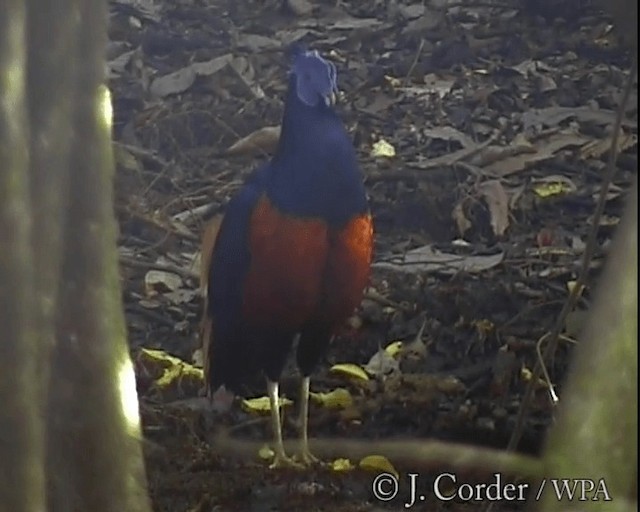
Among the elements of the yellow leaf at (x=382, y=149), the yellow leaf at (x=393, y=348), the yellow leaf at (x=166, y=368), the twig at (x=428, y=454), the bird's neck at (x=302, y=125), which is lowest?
the twig at (x=428, y=454)

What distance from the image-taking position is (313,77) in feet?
6.97

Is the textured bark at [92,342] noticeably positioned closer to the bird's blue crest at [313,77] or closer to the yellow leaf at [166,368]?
the yellow leaf at [166,368]

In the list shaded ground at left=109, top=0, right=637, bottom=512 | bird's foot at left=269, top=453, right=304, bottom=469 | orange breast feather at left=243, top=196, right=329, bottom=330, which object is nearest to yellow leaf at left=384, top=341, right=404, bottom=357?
shaded ground at left=109, top=0, right=637, bottom=512

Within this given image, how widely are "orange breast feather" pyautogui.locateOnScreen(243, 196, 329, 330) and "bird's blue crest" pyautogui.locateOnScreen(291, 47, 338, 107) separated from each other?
20cm

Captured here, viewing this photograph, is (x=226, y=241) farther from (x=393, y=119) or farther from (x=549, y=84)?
(x=549, y=84)

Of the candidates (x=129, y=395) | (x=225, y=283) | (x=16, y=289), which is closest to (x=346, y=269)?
(x=225, y=283)

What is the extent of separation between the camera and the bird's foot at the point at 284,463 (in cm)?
214

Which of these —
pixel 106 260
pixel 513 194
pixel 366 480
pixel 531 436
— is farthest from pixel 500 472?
pixel 106 260

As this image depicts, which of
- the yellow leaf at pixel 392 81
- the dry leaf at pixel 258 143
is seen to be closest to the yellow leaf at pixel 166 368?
the dry leaf at pixel 258 143

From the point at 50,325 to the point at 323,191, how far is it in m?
0.54

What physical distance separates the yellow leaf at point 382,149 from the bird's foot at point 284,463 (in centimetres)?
55

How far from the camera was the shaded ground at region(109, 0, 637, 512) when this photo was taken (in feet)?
6.84

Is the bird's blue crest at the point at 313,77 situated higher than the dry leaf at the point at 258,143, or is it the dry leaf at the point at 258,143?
the bird's blue crest at the point at 313,77

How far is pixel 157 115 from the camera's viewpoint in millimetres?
2133
